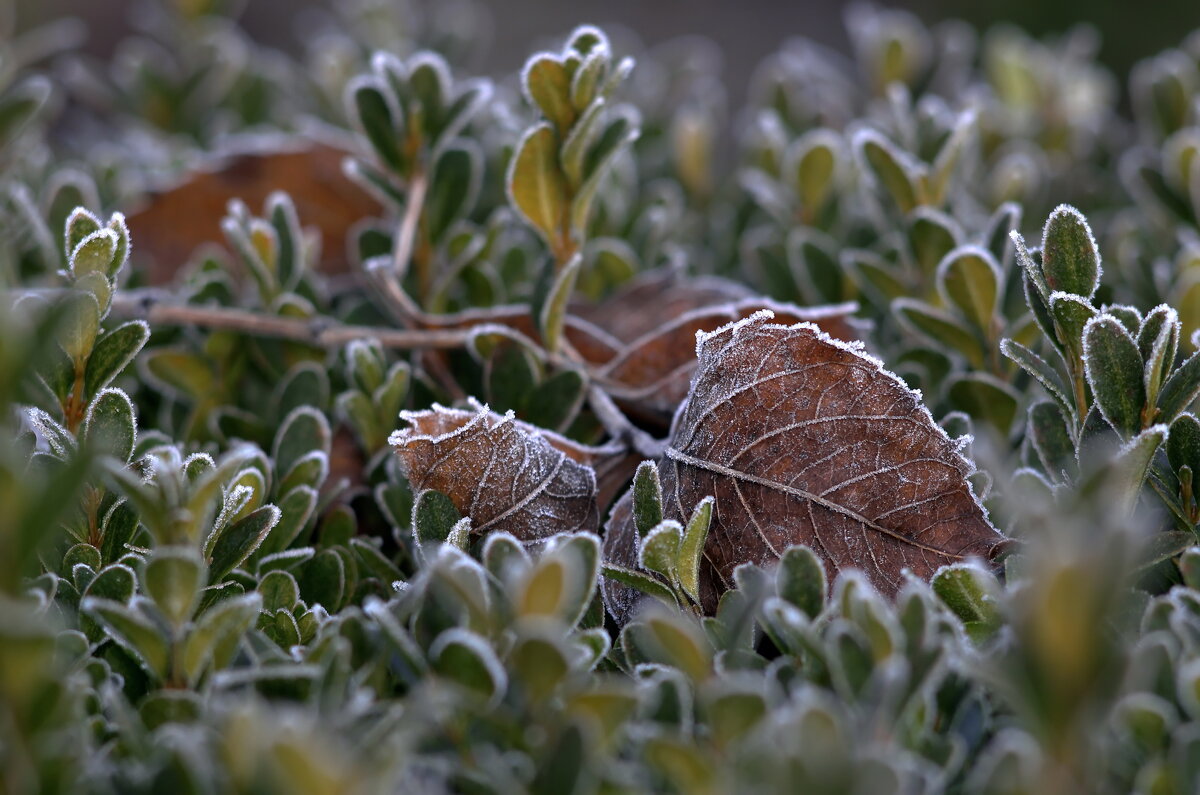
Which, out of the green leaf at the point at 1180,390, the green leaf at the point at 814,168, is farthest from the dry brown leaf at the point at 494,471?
the green leaf at the point at 814,168

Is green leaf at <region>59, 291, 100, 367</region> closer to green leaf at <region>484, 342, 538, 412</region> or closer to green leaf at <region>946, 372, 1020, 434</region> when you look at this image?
green leaf at <region>484, 342, 538, 412</region>

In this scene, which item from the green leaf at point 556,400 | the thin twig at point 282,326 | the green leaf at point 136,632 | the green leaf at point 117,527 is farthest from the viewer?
the thin twig at point 282,326

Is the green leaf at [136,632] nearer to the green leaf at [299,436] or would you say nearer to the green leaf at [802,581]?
the green leaf at [299,436]

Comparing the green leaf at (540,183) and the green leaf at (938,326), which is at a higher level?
the green leaf at (540,183)

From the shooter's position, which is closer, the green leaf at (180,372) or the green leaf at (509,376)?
the green leaf at (509,376)

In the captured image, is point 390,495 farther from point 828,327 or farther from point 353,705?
point 828,327

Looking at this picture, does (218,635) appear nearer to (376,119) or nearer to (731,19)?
(376,119)

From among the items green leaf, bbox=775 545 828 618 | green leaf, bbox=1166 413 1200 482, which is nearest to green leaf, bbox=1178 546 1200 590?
green leaf, bbox=1166 413 1200 482

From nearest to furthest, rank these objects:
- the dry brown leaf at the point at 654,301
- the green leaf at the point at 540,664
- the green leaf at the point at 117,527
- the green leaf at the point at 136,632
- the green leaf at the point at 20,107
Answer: the green leaf at the point at 540,664
the green leaf at the point at 136,632
the green leaf at the point at 117,527
the dry brown leaf at the point at 654,301
the green leaf at the point at 20,107
